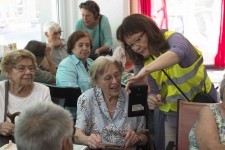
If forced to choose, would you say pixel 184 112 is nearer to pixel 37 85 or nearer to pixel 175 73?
→ pixel 175 73

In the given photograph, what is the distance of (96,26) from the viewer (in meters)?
5.29

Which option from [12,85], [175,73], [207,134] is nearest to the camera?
[207,134]

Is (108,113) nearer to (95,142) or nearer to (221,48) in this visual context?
(95,142)

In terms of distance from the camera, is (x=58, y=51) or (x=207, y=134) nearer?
(x=207, y=134)

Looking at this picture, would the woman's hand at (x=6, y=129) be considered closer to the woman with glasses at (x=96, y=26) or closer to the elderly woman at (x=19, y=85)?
the elderly woman at (x=19, y=85)

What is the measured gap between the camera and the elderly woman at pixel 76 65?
341cm

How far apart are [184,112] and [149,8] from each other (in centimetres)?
355

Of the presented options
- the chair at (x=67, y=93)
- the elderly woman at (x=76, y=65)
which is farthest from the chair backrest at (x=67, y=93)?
the elderly woman at (x=76, y=65)

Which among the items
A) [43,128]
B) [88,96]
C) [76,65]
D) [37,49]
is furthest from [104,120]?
[37,49]

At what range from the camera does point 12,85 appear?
8.66 feet

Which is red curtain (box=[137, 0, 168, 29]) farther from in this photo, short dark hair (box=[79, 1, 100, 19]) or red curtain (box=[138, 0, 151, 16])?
short dark hair (box=[79, 1, 100, 19])

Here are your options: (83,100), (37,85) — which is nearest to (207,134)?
(83,100)

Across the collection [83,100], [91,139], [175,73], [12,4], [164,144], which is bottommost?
[164,144]

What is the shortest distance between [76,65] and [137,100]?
1448mm
